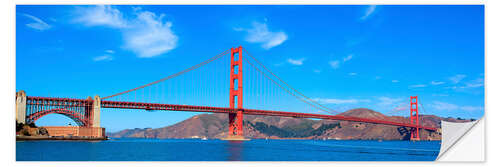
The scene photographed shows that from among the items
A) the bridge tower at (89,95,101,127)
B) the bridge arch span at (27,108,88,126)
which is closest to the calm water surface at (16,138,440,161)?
the bridge arch span at (27,108,88,126)

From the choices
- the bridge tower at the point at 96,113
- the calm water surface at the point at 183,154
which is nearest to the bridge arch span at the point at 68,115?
the bridge tower at the point at 96,113

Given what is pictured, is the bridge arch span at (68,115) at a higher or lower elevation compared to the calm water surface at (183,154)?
higher

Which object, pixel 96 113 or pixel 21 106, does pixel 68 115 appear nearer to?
pixel 96 113

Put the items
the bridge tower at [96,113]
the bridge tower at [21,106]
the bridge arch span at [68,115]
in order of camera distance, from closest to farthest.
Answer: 1. the bridge tower at [21,106]
2. the bridge arch span at [68,115]
3. the bridge tower at [96,113]

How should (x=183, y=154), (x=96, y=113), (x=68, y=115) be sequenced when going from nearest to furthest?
(x=183, y=154) < (x=68, y=115) < (x=96, y=113)

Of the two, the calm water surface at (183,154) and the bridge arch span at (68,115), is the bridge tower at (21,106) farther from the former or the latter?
the calm water surface at (183,154)

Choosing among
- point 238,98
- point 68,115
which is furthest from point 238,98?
point 68,115

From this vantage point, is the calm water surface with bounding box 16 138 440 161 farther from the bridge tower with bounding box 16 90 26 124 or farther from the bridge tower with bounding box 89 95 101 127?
the bridge tower with bounding box 89 95 101 127

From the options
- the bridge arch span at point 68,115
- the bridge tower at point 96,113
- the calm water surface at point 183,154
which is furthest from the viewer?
the bridge tower at point 96,113

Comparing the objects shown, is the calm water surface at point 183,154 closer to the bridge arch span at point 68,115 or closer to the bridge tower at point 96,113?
the bridge arch span at point 68,115

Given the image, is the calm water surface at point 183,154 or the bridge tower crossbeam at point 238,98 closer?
the calm water surface at point 183,154
